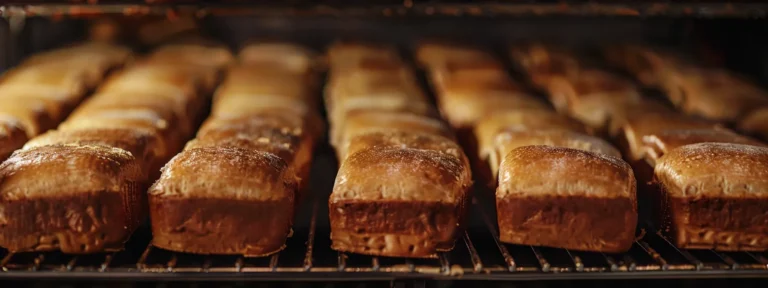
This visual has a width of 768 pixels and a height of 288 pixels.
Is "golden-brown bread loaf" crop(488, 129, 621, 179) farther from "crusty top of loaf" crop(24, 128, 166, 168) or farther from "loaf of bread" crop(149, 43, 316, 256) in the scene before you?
"crusty top of loaf" crop(24, 128, 166, 168)

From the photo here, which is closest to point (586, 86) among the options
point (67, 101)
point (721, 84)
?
point (721, 84)

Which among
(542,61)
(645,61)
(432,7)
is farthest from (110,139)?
(645,61)

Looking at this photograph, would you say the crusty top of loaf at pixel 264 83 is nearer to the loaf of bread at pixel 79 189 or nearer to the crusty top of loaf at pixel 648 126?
the loaf of bread at pixel 79 189

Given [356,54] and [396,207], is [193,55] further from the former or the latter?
[396,207]

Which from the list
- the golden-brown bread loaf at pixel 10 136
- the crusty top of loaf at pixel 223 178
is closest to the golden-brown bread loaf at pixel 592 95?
the crusty top of loaf at pixel 223 178

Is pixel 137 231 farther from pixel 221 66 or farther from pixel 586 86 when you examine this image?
pixel 586 86

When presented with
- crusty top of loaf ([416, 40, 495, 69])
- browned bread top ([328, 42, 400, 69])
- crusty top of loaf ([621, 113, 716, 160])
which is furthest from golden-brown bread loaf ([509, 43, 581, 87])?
crusty top of loaf ([621, 113, 716, 160])

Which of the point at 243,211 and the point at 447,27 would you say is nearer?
the point at 243,211

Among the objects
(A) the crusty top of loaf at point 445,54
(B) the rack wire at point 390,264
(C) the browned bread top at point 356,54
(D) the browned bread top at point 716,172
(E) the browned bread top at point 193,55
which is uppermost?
(E) the browned bread top at point 193,55
